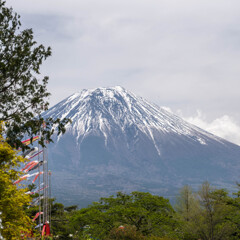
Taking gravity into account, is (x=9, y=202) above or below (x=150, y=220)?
above

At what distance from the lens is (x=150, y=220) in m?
28.0

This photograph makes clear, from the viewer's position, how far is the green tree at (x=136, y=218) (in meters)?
27.7

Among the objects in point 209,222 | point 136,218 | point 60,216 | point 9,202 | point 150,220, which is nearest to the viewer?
point 9,202

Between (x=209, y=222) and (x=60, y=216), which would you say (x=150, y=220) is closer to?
(x=209, y=222)

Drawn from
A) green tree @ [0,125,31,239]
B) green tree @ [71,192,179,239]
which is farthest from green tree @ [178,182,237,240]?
green tree @ [0,125,31,239]

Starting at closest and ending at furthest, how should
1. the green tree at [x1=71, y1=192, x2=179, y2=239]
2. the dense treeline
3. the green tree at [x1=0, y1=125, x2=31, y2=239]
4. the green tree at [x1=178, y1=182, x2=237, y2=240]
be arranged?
the green tree at [x1=0, y1=125, x2=31, y2=239], the dense treeline, the green tree at [x1=71, y1=192, x2=179, y2=239], the green tree at [x1=178, y1=182, x2=237, y2=240]

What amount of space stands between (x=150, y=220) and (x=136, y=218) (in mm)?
1371

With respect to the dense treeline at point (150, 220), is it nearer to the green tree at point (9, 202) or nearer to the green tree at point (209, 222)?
the green tree at point (209, 222)

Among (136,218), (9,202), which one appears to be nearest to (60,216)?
(136,218)

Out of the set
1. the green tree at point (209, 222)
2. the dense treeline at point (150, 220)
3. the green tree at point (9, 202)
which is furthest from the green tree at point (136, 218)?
the green tree at point (9, 202)

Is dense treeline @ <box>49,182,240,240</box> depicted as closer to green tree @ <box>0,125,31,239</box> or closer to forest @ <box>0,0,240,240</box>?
forest @ <box>0,0,240,240</box>

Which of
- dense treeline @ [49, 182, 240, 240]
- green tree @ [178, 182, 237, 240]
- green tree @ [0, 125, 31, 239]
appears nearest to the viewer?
green tree @ [0, 125, 31, 239]

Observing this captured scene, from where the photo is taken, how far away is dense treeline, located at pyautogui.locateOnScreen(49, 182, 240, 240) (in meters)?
27.6

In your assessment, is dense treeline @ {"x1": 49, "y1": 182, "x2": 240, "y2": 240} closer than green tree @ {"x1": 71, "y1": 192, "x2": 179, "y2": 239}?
Yes
